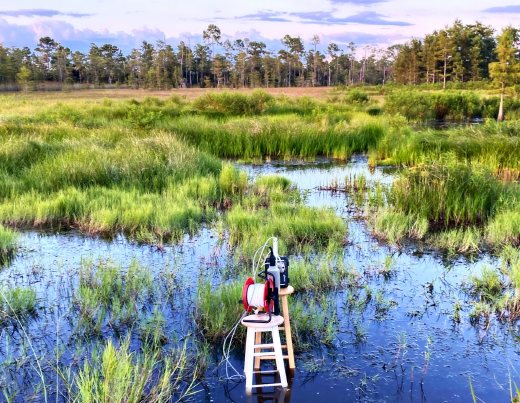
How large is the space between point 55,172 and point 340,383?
8287mm

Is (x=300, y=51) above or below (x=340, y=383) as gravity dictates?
above

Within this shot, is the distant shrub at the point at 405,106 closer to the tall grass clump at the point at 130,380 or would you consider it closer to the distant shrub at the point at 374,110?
the distant shrub at the point at 374,110

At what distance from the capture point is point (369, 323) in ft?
16.1

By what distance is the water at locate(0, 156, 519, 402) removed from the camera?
3869 mm

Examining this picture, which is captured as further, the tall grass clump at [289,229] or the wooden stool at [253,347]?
the tall grass clump at [289,229]

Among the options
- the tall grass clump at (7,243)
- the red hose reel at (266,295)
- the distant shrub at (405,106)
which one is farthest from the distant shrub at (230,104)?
the red hose reel at (266,295)

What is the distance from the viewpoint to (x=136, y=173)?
10531 millimetres

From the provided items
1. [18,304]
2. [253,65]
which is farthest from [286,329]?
[253,65]

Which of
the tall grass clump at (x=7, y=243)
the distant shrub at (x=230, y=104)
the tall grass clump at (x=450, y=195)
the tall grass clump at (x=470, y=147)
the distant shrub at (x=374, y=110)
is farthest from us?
the distant shrub at (x=374, y=110)

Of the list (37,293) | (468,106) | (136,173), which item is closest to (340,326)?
(37,293)

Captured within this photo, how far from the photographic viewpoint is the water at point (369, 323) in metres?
3.87

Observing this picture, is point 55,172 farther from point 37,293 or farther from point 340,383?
point 340,383

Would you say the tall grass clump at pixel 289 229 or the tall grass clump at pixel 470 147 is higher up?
the tall grass clump at pixel 470 147

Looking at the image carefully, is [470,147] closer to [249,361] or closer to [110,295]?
[110,295]
